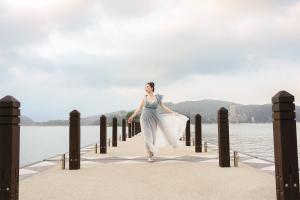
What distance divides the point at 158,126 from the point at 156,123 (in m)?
0.15

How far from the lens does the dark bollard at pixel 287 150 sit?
4.24 metres

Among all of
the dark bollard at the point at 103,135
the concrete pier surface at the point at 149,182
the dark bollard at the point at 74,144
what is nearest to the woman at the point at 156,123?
the concrete pier surface at the point at 149,182

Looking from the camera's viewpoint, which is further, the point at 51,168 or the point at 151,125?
the point at 151,125

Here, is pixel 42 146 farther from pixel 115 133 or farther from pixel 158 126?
Answer: pixel 158 126

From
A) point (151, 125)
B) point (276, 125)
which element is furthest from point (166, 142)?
point (276, 125)

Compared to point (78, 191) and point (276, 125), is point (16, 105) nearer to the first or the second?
point (78, 191)

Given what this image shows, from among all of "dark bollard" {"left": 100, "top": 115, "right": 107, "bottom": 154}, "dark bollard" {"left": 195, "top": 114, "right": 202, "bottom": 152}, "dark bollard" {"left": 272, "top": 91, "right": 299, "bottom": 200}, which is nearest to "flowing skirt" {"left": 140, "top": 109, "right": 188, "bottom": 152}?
"dark bollard" {"left": 195, "top": 114, "right": 202, "bottom": 152}

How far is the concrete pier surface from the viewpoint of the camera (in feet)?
16.9

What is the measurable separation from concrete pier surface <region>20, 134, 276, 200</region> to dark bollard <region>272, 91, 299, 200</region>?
0.71 meters

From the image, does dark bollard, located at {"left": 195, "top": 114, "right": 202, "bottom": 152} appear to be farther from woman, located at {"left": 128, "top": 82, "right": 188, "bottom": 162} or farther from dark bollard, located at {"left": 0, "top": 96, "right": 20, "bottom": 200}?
dark bollard, located at {"left": 0, "top": 96, "right": 20, "bottom": 200}

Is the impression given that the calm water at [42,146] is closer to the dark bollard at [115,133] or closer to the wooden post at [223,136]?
the dark bollard at [115,133]

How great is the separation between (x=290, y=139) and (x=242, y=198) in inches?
45.4

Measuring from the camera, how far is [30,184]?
625cm

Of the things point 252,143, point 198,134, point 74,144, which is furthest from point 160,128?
point 252,143
